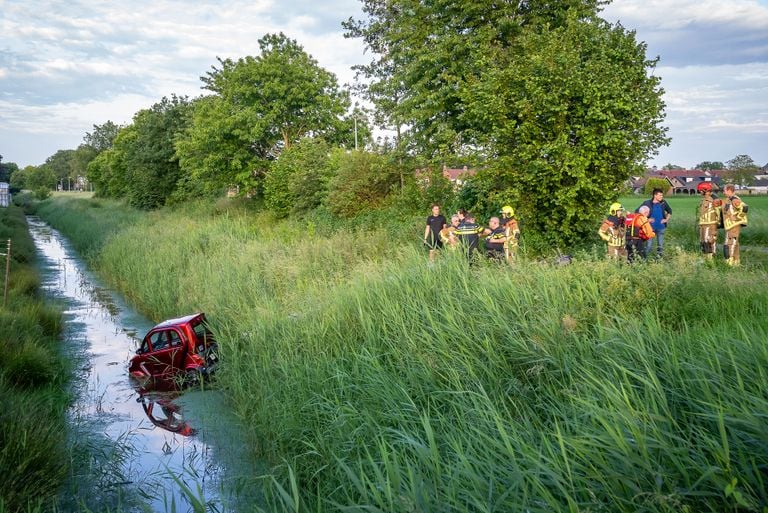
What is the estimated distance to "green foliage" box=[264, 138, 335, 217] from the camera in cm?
2651

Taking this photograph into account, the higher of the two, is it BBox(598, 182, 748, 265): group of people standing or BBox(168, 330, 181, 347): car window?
BBox(598, 182, 748, 265): group of people standing

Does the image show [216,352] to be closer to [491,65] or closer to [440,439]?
[440,439]

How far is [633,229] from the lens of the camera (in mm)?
11711

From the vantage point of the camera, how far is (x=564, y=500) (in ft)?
13.5

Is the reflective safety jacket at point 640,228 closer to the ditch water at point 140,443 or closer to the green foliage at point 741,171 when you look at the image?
the ditch water at point 140,443

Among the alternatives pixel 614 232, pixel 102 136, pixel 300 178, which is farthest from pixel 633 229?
pixel 102 136

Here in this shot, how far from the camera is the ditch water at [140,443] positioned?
6.84 metres

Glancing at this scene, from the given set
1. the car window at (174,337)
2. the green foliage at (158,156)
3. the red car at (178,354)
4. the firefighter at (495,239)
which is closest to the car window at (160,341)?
the red car at (178,354)

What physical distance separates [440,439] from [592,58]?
37.6 feet

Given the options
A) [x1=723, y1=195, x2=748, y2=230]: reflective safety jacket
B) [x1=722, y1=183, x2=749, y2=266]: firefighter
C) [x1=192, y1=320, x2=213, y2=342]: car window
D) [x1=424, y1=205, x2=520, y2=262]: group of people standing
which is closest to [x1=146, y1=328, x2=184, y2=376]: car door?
[x1=192, y1=320, x2=213, y2=342]: car window

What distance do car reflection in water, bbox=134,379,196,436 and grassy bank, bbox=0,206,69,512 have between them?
50.5 inches

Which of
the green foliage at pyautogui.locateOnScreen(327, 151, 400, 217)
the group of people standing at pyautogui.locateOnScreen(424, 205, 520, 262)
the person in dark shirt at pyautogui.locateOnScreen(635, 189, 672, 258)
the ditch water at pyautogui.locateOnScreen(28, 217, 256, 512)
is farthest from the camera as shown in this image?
the green foliage at pyautogui.locateOnScreen(327, 151, 400, 217)

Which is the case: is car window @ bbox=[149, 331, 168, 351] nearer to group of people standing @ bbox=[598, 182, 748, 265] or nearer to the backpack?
group of people standing @ bbox=[598, 182, 748, 265]

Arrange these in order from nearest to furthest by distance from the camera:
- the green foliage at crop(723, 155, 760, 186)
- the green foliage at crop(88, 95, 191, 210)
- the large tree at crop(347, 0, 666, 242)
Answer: the large tree at crop(347, 0, 666, 242) → the green foliage at crop(88, 95, 191, 210) → the green foliage at crop(723, 155, 760, 186)
